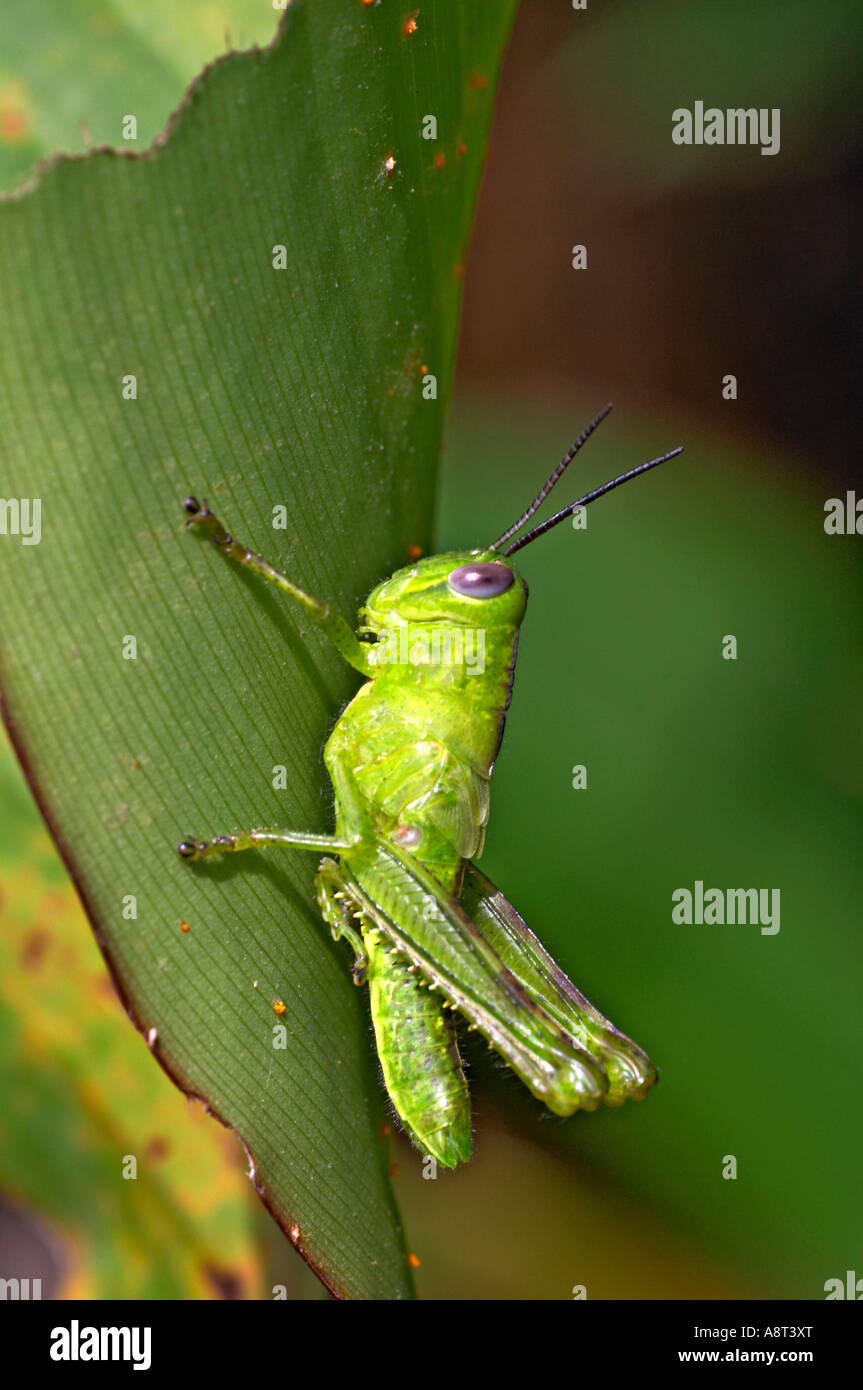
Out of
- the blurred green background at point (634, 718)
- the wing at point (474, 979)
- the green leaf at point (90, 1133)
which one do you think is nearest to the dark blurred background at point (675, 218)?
the blurred green background at point (634, 718)

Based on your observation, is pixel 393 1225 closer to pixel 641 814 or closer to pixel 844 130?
pixel 641 814

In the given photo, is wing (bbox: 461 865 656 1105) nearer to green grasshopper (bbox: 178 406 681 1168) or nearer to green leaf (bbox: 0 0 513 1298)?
green grasshopper (bbox: 178 406 681 1168)

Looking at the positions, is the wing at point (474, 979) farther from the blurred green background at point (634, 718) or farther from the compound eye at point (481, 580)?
the compound eye at point (481, 580)

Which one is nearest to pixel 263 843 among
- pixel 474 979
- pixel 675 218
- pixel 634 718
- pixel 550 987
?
pixel 474 979

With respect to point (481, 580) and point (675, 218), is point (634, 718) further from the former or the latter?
point (675, 218)

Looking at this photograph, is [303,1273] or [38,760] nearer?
[38,760]

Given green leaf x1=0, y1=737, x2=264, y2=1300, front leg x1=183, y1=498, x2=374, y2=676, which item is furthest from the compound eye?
green leaf x1=0, y1=737, x2=264, y2=1300

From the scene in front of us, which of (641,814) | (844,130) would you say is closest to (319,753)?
→ (641,814)
